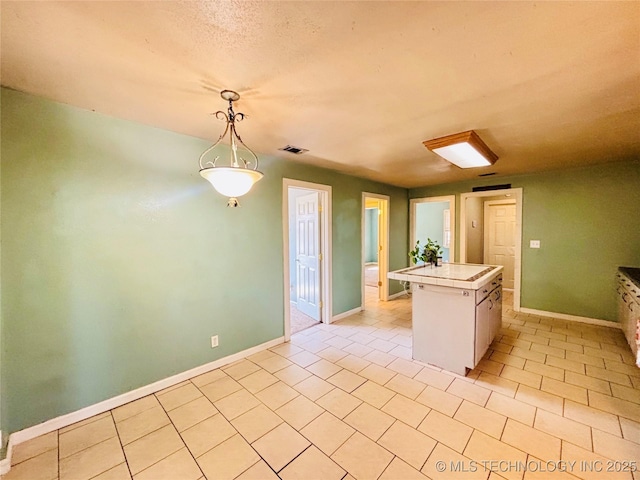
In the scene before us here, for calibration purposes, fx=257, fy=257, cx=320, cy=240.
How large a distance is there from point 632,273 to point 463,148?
277cm

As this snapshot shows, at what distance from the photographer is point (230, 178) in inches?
65.4

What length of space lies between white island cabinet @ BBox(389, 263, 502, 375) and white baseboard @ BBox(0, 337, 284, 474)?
2.04 meters

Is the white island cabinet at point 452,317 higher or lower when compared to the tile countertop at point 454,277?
lower

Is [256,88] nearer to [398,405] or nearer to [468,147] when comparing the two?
[468,147]

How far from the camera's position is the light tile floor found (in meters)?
1.56

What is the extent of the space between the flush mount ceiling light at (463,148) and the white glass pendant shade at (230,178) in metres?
1.88

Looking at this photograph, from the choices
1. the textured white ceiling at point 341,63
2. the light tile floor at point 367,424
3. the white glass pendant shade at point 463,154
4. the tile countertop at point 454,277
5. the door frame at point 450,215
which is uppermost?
the textured white ceiling at point 341,63

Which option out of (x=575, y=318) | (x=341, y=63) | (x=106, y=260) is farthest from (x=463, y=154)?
(x=106, y=260)

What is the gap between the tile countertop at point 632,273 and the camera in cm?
273

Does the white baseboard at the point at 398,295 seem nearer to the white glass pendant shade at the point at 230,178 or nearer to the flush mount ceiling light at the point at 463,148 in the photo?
the flush mount ceiling light at the point at 463,148

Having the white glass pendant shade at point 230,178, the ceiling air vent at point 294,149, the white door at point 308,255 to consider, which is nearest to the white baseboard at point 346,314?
the white door at point 308,255

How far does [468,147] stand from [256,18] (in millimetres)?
2282

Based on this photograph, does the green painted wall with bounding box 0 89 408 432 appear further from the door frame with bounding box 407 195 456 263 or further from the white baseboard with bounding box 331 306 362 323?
the door frame with bounding box 407 195 456 263

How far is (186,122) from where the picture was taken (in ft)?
7.19
